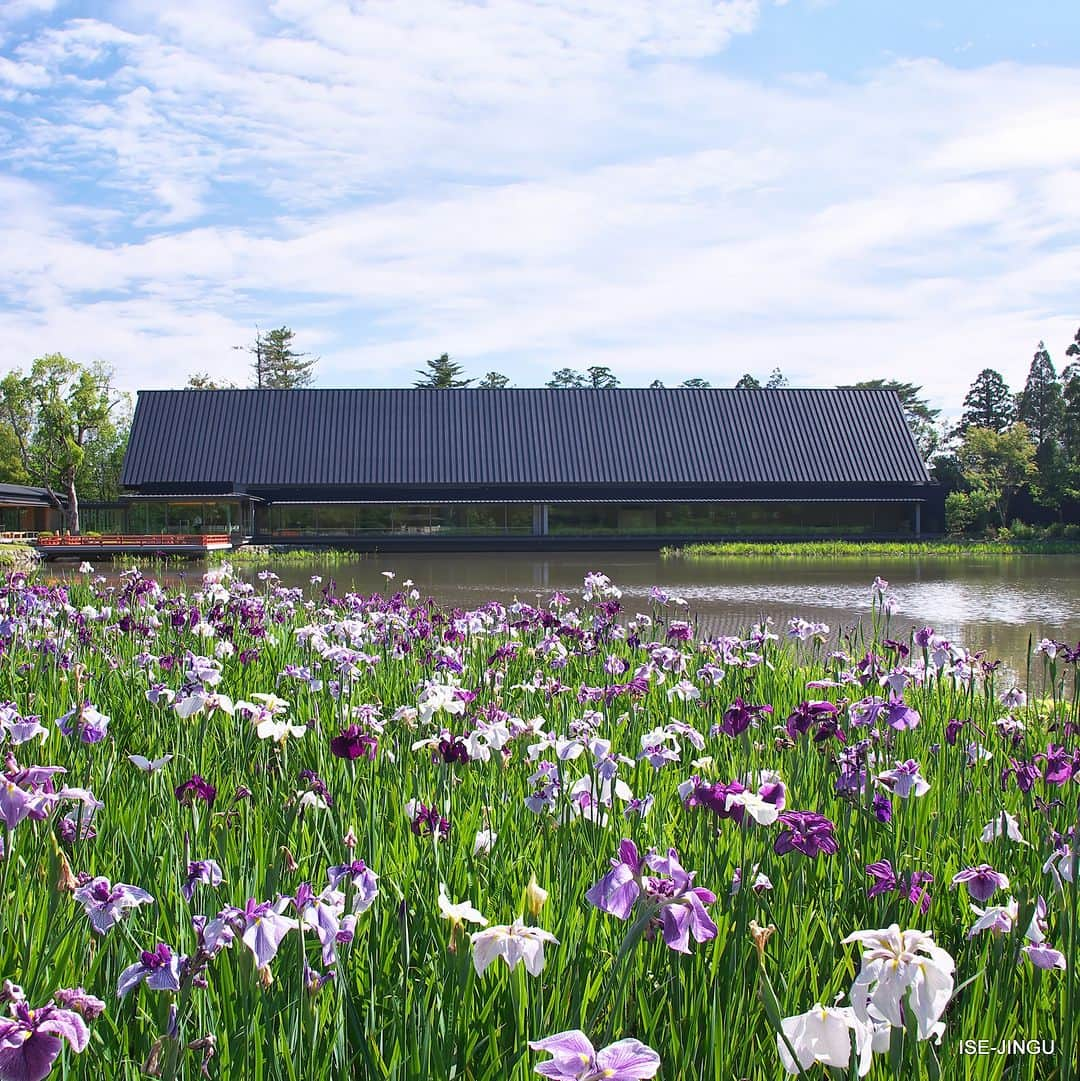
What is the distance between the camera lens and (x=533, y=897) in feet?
5.64

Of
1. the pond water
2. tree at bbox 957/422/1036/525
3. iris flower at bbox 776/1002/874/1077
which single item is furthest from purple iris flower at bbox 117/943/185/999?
tree at bbox 957/422/1036/525

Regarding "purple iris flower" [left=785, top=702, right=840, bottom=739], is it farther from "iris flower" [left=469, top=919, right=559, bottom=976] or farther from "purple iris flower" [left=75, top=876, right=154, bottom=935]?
"purple iris flower" [left=75, top=876, right=154, bottom=935]

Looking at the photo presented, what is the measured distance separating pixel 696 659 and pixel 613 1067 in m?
5.54

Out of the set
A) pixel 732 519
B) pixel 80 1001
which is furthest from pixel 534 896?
pixel 732 519

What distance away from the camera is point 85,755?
4062mm

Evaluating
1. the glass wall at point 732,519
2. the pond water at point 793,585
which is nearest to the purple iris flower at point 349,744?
the pond water at point 793,585

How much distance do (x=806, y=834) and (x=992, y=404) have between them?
82811 millimetres

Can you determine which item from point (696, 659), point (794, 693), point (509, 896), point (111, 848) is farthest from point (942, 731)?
point (111, 848)

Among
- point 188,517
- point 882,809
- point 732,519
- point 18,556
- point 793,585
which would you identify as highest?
point 188,517

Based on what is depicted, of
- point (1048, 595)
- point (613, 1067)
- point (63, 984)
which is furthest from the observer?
point (1048, 595)

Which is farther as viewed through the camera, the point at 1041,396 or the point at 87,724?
the point at 1041,396

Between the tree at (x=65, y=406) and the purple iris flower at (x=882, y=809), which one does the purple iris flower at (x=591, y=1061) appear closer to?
the purple iris flower at (x=882, y=809)

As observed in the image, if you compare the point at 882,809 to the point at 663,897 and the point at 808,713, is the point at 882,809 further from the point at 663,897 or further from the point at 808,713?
the point at 663,897

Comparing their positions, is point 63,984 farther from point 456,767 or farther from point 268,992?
point 456,767
